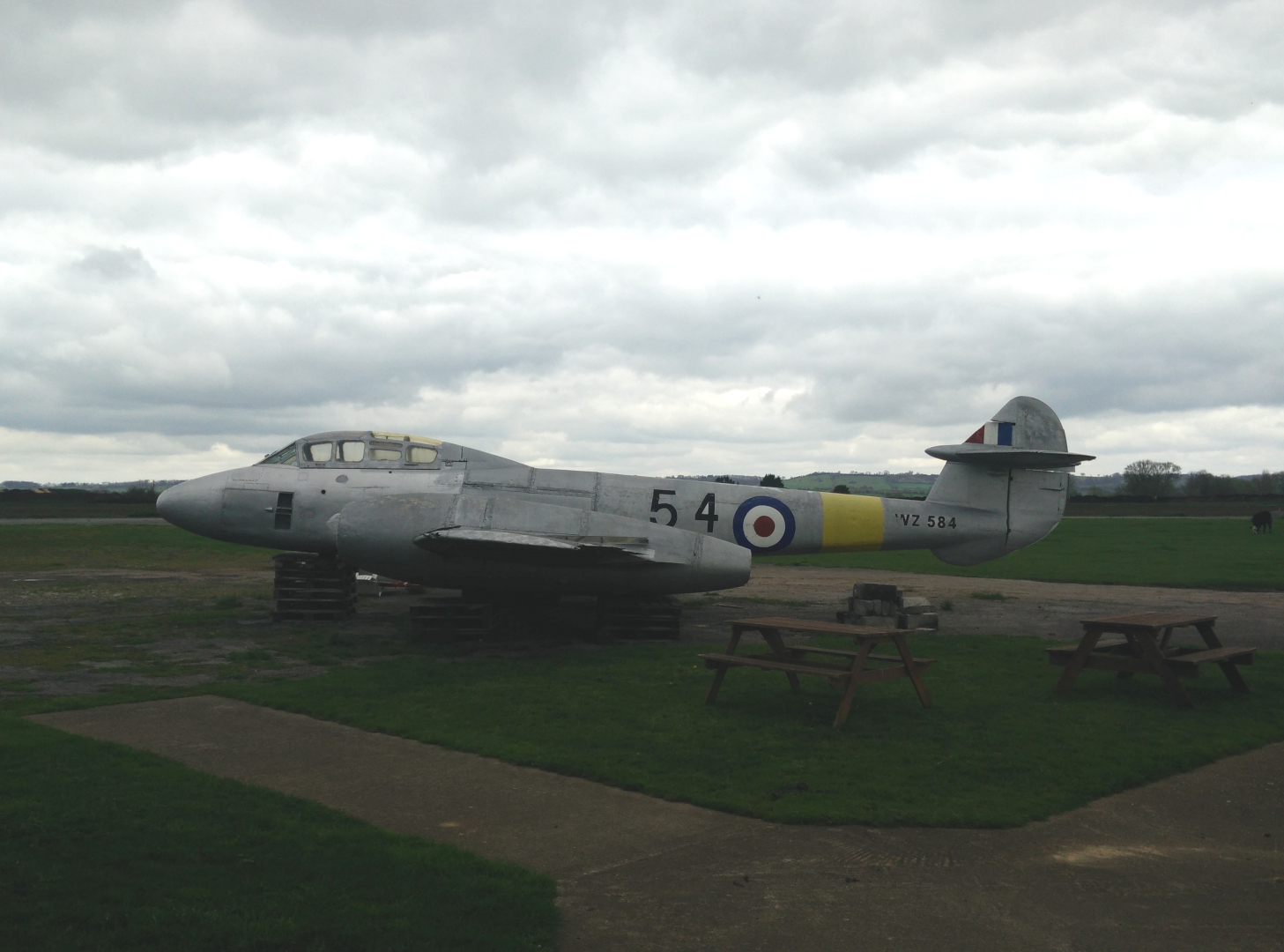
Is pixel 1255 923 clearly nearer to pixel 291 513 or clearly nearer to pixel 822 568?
pixel 291 513

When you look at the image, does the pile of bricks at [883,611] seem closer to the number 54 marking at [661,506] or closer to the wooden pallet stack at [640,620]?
the wooden pallet stack at [640,620]

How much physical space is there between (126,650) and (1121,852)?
460 inches

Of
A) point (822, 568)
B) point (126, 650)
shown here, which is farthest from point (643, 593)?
point (822, 568)

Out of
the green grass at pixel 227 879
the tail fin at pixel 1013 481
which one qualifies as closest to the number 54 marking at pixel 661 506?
the tail fin at pixel 1013 481

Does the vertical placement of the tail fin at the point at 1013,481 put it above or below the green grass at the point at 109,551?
above

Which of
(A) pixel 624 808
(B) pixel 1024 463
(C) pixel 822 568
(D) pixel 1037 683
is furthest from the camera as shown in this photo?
(C) pixel 822 568

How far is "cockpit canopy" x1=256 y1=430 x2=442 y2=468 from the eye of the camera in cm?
1475

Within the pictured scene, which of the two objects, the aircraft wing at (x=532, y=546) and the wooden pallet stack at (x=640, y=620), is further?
the wooden pallet stack at (x=640, y=620)

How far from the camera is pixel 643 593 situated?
13711 mm

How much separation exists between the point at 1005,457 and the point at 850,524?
2.90 meters

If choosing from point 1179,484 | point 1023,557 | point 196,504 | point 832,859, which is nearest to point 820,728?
point 832,859

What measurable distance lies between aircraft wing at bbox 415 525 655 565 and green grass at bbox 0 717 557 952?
6.35m

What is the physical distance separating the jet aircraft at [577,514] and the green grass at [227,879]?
6771 mm

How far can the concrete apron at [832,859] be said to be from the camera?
165 inches
